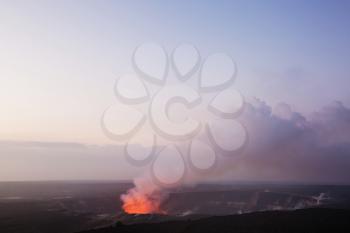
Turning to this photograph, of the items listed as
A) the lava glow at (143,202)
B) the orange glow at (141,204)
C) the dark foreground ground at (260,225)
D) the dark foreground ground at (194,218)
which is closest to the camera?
the dark foreground ground at (260,225)

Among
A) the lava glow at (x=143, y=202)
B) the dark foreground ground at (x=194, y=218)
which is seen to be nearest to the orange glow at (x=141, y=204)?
the lava glow at (x=143, y=202)

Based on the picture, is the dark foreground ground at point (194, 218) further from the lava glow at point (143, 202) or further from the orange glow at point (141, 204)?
the orange glow at point (141, 204)

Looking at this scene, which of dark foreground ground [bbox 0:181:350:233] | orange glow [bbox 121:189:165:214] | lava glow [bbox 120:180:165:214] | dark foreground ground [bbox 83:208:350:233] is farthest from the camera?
lava glow [bbox 120:180:165:214]

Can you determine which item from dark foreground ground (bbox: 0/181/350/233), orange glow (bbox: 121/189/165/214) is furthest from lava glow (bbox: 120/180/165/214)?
dark foreground ground (bbox: 0/181/350/233)

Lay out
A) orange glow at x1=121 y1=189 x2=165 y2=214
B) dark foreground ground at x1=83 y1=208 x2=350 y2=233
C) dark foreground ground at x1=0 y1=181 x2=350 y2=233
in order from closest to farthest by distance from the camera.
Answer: dark foreground ground at x1=83 y1=208 x2=350 y2=233
dark foreground ground at x1=0 y1=181 x2=350 y2=233
orange glow at x1=121 y1=189 x2=165 y2=214

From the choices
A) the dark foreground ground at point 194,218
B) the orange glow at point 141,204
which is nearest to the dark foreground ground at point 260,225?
the dark foreground ground at point 194,218

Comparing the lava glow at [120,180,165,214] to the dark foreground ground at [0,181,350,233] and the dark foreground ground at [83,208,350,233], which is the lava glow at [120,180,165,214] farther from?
the dark foreground ground at [83,208,350,233]

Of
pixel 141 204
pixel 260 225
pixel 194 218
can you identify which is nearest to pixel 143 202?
pixel 141 204

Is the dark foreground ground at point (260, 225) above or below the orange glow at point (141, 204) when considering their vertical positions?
below

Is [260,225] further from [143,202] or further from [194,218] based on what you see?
[143,202]

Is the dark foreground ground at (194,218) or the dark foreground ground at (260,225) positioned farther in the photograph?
the dark foreground ground at (194,218)

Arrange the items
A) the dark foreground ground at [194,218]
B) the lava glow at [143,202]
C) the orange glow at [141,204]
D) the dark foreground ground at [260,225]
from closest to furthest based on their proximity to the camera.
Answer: the dark foreground ground at [260,225]
the dark foreground ground at [194,218]
the orange glow at [141,204]
the lava glow at [143,202]
